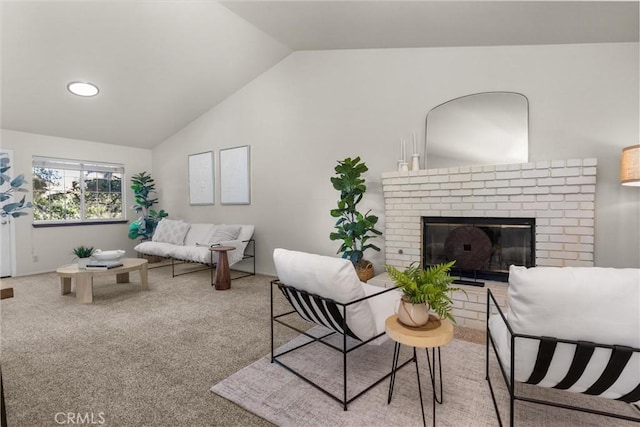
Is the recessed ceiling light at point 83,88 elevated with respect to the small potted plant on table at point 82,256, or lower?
elevated

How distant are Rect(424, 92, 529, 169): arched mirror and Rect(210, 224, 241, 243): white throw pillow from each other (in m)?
3.00

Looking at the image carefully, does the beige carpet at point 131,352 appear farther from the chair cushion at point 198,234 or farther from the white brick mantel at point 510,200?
the white brick mantel at point 510,200

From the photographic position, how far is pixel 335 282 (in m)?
1.79

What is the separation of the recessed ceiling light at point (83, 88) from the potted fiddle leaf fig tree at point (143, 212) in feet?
6.49

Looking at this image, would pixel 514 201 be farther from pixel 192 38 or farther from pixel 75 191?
pixel 75 191

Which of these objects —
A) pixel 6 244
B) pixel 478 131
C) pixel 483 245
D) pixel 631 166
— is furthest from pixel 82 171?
pixel 631 166

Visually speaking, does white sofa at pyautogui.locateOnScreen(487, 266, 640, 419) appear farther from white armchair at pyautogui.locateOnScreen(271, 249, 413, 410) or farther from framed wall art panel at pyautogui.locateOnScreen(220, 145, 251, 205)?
framed wall art panel at pyautogui.locateOnScreen(220, 145, 251, 205)

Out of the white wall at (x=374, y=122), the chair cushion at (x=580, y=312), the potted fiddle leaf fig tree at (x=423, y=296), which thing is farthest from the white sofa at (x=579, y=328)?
the white wall at (x=374, y=122)

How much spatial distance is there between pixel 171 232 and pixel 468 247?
4.80m

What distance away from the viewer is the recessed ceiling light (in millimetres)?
4305

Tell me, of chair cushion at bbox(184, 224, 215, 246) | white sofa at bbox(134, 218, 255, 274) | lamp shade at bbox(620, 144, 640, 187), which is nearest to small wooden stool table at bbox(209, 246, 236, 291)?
white sofa at bbox(134, 218, 255, 274)

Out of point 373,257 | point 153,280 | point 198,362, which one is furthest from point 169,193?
point 198,362

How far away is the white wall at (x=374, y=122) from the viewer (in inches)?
110

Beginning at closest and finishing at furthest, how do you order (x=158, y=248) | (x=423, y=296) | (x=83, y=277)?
1. (x=423, y=296)
2. (x=83, y=277)
3. (x=158, y=248)
